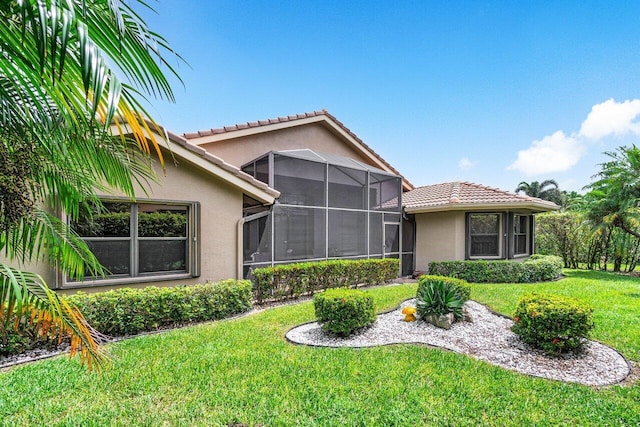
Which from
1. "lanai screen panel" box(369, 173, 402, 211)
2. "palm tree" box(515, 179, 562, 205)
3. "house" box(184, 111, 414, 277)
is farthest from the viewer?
"palm tree" box(515, 179, 562, 205)

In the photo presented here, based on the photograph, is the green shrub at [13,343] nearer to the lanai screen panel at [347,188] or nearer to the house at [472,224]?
the lanai screen panel at [347,188]

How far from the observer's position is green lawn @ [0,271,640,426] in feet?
11.6

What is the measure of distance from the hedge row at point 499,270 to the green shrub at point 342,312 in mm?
8646

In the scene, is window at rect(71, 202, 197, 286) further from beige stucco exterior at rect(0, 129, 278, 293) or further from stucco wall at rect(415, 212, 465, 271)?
stucco wall at rect(415, 212, 465, 271)

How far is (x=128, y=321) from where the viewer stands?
6.46 m

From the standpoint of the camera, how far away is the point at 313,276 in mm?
10391

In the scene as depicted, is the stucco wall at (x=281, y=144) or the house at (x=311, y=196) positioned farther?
the stucco wall at (x=281, y=144)

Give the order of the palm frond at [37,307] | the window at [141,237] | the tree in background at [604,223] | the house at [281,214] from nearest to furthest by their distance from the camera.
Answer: the palm frond at [37,307], the window at [141,237], the house at [281,214], the tree in background at [604,223]

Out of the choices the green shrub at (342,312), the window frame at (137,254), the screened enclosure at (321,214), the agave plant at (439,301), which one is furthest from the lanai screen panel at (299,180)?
the agave plant at (439,301)

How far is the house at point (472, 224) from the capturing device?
45.6ft

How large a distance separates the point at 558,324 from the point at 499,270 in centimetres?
873

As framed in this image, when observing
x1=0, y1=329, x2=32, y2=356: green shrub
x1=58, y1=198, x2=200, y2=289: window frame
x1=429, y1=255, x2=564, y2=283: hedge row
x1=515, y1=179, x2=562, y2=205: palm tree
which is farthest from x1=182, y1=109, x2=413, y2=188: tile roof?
x1=515, y1=179, x2=562, y2=205: palm tree

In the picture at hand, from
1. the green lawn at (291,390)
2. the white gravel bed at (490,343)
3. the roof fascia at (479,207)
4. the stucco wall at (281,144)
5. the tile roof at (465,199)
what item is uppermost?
the stucco wall at (281,144)

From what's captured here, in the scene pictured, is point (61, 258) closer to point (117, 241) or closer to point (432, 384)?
point (117, 241)
